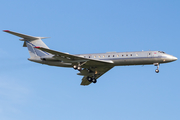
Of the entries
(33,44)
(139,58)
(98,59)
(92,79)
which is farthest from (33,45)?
(139,58)

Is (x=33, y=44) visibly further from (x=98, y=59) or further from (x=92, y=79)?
(x=98, y=59)

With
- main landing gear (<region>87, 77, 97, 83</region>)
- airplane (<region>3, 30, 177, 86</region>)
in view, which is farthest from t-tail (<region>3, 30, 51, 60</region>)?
main landing gear (<region>87, 77, 97, 83</region>)

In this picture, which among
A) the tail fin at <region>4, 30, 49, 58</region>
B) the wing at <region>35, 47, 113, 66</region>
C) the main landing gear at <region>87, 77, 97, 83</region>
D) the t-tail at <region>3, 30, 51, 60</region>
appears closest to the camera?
the wing at <region>35, 47, 113, 66</region>

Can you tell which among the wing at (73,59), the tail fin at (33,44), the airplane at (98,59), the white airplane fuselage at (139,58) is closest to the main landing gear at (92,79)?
the airplane at (98,59)

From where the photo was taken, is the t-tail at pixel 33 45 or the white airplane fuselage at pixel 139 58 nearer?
the white airplane fuselage at pixel 139 58

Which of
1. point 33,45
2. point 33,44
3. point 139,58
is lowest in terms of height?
point 139,58

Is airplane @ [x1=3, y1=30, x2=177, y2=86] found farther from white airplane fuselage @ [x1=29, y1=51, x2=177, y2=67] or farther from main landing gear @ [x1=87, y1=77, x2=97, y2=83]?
main landing gear @ [x1=87, y1=77, x2=97, y2=83]

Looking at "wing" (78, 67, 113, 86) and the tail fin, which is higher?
the tail fin

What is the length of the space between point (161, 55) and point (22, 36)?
54.8ft

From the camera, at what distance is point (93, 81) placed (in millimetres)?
39438

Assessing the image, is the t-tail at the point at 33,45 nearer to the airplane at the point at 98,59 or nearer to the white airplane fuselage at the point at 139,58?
the airplane at the point at 98,59

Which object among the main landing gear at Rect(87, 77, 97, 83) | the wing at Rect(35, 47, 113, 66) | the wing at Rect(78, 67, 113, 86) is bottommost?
the main landing gear at Rect(87, 77, 97, 83)

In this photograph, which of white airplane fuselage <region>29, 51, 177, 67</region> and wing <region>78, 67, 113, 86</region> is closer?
white airplane fuselage <region>29, 51, 177, 67</region>

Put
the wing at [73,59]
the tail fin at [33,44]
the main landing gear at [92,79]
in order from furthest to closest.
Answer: the main landing gear at [92,79]
the tail fin at [33,44]
the wing at [73,59]
